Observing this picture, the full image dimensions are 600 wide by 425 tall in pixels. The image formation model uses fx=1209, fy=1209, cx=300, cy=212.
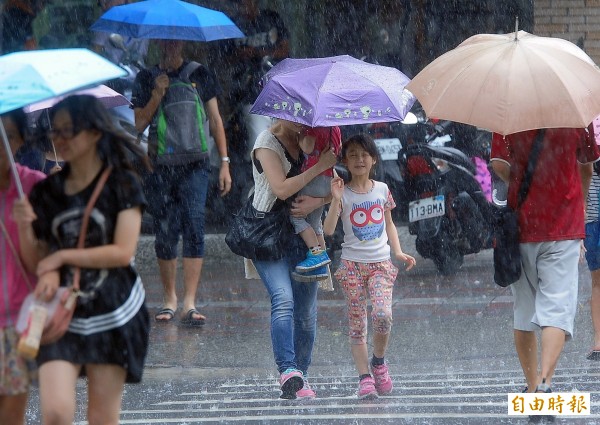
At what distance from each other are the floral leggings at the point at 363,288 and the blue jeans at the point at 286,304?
202 mm

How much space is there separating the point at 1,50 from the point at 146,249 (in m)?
2.69

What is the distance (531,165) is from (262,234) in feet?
4.78

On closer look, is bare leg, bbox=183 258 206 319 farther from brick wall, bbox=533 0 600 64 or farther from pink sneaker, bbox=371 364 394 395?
brick wall, bbox=533 0 600 64

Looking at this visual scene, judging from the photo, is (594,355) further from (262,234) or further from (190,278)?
(190,278)

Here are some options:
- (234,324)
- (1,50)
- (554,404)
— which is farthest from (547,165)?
(1,50)

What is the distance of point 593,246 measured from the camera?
7707 millimetres

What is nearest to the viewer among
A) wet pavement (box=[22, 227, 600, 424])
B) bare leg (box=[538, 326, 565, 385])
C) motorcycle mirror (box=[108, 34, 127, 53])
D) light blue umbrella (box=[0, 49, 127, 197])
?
light blue umbrella (box=[0, 49, 127, 197])

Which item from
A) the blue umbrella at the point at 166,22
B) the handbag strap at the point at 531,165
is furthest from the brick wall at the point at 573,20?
the handbag strap at the point at 531,165

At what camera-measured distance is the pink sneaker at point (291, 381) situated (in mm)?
6516

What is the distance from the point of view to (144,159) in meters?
4.70

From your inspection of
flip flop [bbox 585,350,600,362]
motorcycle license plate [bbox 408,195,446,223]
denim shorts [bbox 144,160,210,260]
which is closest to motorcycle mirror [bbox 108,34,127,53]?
denim shorts [bbox 144,160,210,260]

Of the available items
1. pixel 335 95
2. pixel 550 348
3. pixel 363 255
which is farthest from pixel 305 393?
pixel 335 95

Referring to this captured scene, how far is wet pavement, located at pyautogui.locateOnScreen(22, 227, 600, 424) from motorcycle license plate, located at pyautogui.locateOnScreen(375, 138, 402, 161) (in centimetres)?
108

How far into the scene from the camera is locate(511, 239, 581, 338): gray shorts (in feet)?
19.7
